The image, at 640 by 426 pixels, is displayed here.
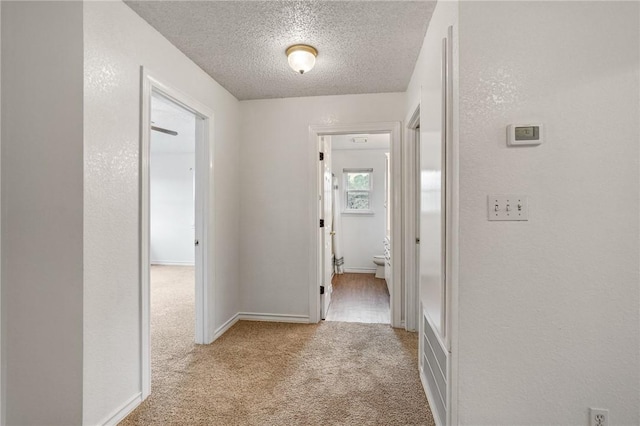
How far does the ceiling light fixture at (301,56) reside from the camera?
224 cm

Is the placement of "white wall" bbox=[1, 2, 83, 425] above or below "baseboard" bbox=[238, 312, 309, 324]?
above

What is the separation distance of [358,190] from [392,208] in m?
2.74

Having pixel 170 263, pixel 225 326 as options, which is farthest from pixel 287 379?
pixel 170 263

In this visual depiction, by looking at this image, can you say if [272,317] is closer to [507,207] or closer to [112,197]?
[112,197]

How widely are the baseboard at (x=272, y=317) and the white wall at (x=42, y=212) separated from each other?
1.88 metres

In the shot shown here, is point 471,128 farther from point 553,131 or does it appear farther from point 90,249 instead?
point 90,249

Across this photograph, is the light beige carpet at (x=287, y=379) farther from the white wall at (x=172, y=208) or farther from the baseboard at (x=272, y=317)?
the white wall at (x=172, y=208)

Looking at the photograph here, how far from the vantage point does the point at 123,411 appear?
1.81 m

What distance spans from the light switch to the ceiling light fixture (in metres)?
1.60

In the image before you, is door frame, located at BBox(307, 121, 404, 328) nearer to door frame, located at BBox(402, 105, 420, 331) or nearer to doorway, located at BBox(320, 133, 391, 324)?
door frame, located at BBox(402, 105, 420, 331)

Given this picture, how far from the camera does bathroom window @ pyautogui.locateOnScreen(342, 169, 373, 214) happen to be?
5.91 metres

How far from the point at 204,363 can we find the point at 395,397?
144cm

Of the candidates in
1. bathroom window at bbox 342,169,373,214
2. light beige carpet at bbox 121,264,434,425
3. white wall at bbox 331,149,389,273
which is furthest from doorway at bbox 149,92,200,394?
bathroom window at bbox 342,169,373,214

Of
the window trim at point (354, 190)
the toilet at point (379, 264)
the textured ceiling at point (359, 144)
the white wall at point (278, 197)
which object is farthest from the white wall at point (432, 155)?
the window trim at point (354, 190)
